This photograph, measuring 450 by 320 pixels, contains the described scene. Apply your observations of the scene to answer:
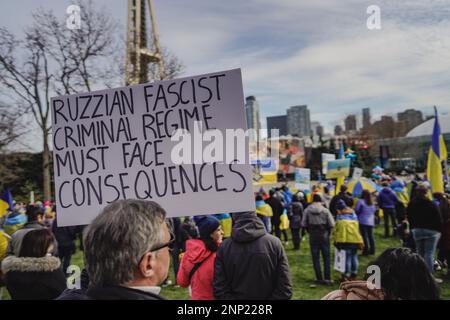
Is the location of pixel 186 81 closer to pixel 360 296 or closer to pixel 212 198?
pixel 212 198

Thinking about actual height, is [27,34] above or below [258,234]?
above

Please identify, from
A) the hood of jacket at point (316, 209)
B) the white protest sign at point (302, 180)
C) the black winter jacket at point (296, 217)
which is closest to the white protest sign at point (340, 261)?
the hood of jacket at point (316, 209)

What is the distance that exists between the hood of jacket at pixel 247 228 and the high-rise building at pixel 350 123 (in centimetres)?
3390

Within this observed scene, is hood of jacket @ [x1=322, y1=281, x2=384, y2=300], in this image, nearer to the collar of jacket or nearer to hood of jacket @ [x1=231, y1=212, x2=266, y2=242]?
the collar of jacket

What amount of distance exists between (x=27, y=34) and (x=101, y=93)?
9.07 m

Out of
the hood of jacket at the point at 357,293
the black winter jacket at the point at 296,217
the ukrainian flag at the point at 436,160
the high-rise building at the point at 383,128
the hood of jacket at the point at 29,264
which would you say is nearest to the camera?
the hood of jacket at the point at 357,293

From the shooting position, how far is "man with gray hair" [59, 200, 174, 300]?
1.36 meters

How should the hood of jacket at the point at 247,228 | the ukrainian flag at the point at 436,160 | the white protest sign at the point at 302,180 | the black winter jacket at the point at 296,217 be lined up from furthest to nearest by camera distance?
the white protest sign at the point at 302,180 → the black winter jacket at the point at 296,217 → the ukrainian flag at the point at 436,160 → the hood of jacket at the point at 247,228

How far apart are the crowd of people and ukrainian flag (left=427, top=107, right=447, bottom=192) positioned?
17 cm

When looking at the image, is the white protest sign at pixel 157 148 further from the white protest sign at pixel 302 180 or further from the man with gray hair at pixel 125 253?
the white protest sign at pixel 302 180

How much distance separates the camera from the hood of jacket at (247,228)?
296 cm

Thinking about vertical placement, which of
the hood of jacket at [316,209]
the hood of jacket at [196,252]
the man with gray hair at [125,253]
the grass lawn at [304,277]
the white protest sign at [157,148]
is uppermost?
the white protest sign at [157,148]

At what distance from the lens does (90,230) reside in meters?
1.45

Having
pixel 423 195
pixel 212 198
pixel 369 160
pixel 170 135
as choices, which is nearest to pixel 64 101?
pixel 170 135
